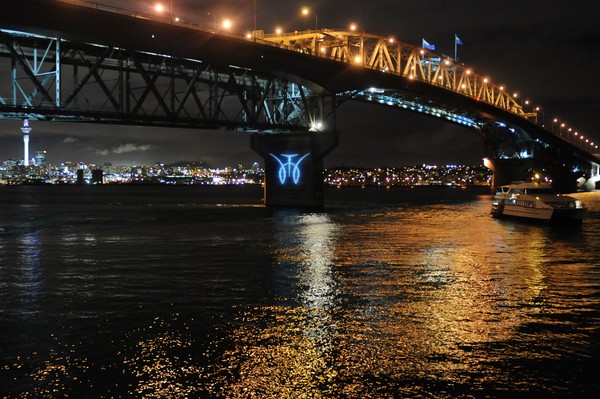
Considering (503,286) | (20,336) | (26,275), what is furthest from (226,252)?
(20,336)

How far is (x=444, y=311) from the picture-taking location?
12.9m

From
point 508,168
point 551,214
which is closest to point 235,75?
point 551,214

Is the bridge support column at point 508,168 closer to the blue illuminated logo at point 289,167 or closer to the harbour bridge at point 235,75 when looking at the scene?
the harbour bridge at point 235,75

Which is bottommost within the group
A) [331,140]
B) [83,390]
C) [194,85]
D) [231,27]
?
[83,390]

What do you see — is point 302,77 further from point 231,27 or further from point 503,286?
point 503,286

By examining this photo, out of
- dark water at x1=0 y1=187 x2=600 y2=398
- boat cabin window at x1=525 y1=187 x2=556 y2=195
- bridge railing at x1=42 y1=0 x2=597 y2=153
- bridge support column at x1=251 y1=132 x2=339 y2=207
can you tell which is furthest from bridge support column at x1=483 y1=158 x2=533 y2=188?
dark water at x1=0 y1=187 x2=600 y2=398

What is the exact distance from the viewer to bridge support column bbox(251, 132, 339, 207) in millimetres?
63969

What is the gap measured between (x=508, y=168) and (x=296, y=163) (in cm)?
8467

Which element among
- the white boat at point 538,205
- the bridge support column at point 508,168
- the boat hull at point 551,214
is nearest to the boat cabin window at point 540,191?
the white boat at point 538,205

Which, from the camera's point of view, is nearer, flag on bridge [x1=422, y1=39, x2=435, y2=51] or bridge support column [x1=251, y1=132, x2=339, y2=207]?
bridge support column [x1=251, y1=132, x2=339, y2=207]

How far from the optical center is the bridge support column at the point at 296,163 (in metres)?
64.0

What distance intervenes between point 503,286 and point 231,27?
1786 inches

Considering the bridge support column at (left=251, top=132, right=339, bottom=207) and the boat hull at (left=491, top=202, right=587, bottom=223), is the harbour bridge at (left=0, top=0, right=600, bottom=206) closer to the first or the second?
the bridge support column at (left=251, top=132, right=339, bottom=207)

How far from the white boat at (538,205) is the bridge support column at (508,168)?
292 ft
